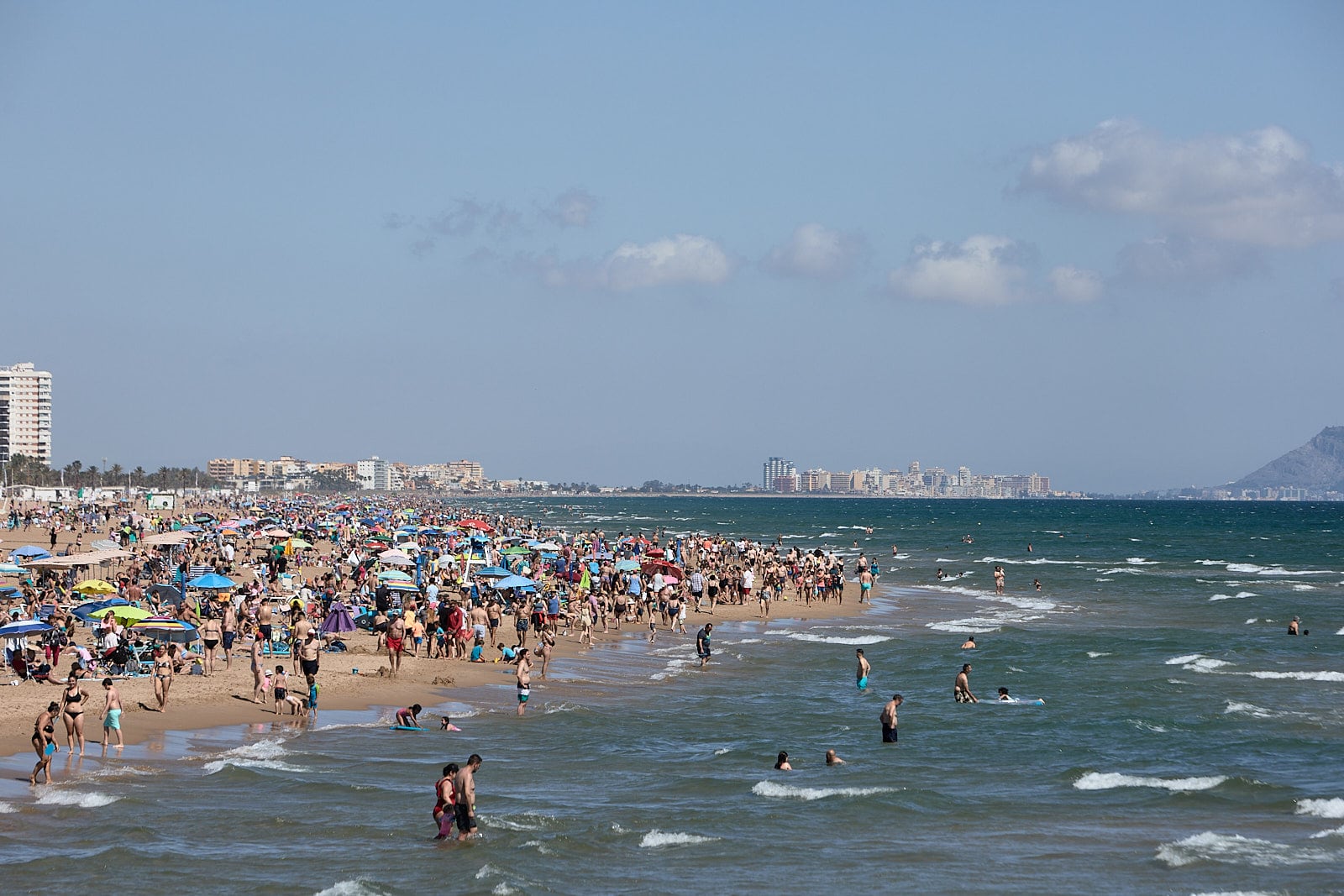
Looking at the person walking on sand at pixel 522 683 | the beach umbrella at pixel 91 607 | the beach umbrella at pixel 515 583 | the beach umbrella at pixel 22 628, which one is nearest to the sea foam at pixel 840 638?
the beach umbrella at pixel 515 583

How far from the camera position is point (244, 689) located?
25.0 m

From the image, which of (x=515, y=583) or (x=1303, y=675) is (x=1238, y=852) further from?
(x=515, y=583)

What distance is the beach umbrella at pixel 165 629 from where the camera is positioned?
25.8 metres

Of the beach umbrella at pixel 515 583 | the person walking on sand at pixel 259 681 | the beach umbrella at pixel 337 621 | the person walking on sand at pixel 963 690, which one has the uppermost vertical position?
the beach umbrella at pixel 515 583

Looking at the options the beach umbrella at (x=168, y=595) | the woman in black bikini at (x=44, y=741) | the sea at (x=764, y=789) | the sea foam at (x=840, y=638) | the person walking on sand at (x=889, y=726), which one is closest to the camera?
the sea at (x=764, y=789)

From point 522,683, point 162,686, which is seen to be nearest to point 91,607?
point 162,686

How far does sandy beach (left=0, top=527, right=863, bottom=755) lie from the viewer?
21391mm

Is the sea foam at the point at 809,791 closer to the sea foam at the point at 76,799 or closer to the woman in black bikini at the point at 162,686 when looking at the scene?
the sea foam at the point at 76,799

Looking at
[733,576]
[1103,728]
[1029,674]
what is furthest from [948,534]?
[1103,728]

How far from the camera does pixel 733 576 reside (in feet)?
167

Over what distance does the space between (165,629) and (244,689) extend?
2236mm

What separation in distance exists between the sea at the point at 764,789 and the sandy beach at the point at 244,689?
0.80m

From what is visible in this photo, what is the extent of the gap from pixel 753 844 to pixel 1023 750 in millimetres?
7830

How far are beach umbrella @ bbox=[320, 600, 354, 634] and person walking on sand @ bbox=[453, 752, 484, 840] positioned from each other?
600 inches
